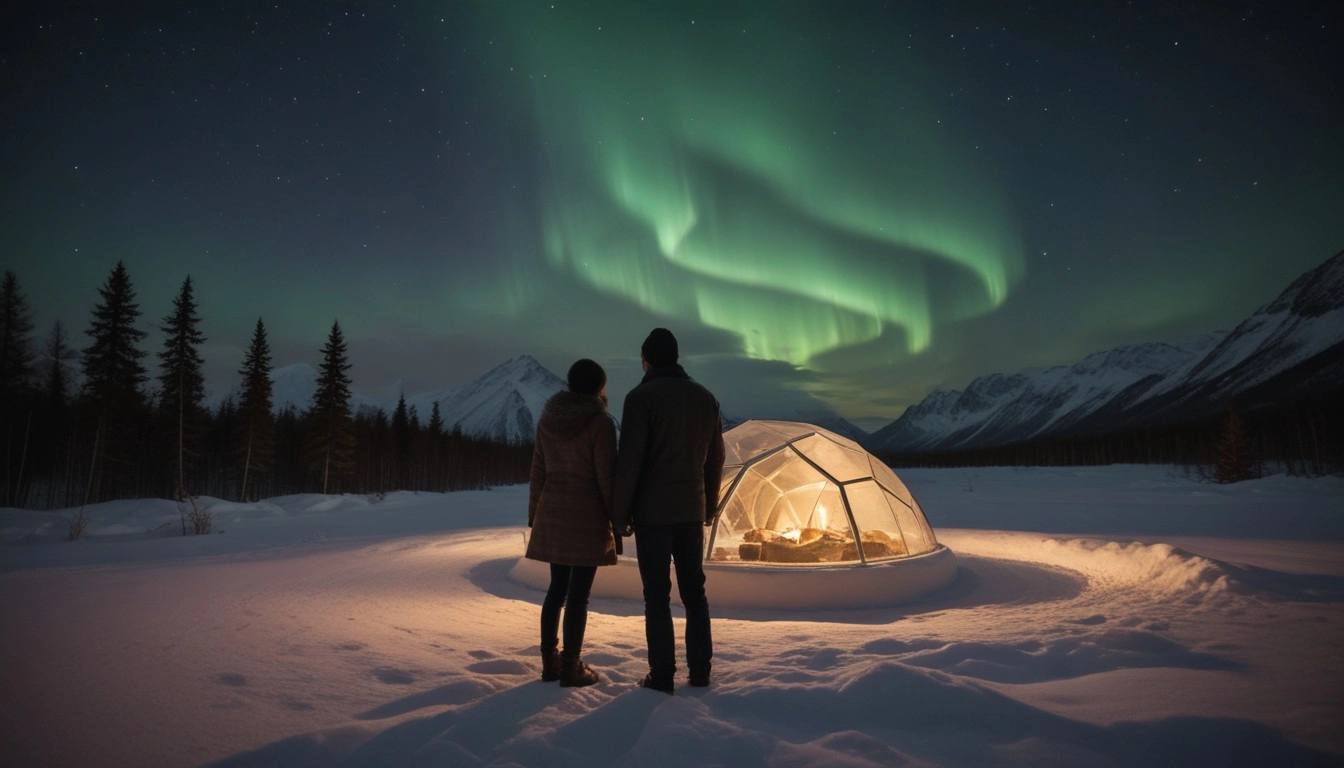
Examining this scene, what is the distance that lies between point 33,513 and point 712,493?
2055cm

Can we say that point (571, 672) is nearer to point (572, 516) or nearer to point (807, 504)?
point (572, 516)

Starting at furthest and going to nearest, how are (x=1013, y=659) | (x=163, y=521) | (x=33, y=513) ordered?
(x=163, y=521) < (x=33, y=513) < (x=1013, y=659)

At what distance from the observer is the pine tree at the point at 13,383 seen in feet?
81.1

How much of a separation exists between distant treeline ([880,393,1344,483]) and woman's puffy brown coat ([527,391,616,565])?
137 feet

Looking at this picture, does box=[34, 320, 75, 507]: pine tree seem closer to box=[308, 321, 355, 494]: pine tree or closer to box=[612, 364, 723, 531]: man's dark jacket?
box=[308, 321, 355, 494]: pine tree

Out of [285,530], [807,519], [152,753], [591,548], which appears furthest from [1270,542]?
[285,530]

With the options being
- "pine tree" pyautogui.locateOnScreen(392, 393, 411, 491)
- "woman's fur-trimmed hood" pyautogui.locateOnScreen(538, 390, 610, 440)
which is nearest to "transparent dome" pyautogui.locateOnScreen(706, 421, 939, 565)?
"woman's fur-trimmed hood" pyautogui.locateOnScreen(538, 390, 610, 440)

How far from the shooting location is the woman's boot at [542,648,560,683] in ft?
12.8

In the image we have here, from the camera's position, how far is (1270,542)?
12.0 metres

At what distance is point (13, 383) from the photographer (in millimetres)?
27219

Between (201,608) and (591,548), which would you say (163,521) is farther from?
(591,548)

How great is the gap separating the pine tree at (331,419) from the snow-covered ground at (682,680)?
2889 cm

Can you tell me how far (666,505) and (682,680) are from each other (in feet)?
3.99

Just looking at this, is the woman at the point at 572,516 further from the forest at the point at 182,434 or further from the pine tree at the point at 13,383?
the pine tree at the point at 13,383
